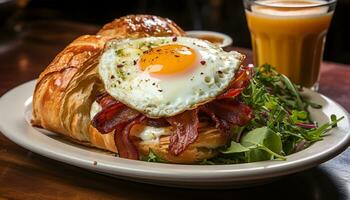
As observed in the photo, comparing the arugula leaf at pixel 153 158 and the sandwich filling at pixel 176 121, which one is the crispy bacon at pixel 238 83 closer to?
the sandwich filling at pixel 176 121

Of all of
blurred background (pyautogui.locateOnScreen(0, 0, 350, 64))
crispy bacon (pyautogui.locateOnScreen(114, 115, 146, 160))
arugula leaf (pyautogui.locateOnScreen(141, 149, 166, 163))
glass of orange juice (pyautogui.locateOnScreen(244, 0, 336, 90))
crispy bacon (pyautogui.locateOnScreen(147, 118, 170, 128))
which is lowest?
blurred background (pyautogui.locateOnScreen(0, 0, 350, 64))

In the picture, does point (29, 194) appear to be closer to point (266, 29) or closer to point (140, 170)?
point (140, 170)

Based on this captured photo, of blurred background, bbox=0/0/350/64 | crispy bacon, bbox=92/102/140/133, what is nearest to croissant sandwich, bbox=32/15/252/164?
crispy bacon, bbox=92/102/140/133

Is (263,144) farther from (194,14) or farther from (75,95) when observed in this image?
(194,14)

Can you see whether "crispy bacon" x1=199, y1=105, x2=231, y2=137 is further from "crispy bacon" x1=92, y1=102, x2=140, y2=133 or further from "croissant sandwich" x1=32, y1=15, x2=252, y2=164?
"crispy bacon" x1=92, y1=102, x2=140, y2=133

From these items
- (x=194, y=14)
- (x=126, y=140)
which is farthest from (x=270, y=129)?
(x=194, y=14)

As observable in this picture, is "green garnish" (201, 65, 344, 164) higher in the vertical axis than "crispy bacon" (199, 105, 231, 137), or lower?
lower

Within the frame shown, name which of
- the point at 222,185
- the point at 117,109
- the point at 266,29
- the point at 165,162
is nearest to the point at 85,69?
the point at 117,109
